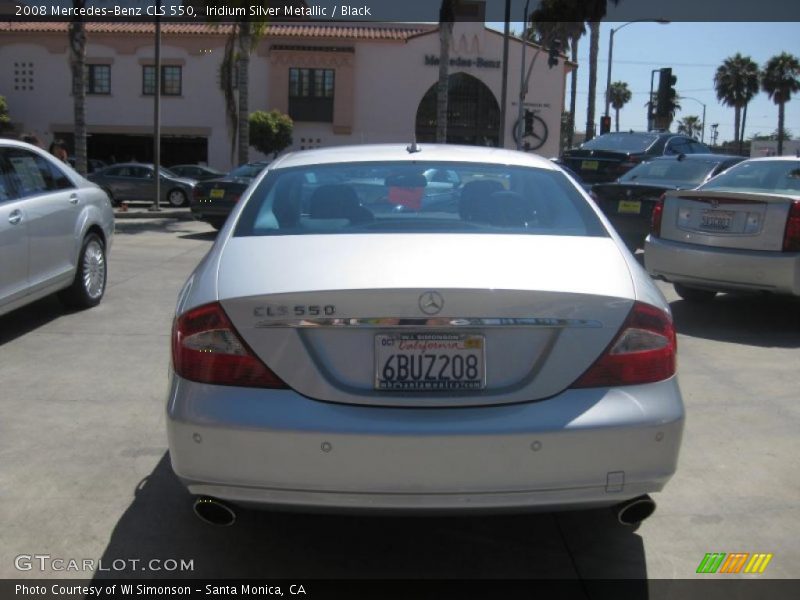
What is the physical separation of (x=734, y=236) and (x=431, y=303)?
5677 mm

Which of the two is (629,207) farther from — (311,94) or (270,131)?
(311,94)

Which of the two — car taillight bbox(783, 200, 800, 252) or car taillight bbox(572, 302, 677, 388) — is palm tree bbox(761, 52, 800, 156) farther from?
car taillight bbox(572, 302, 677, 388)

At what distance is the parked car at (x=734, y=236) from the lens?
7582mm

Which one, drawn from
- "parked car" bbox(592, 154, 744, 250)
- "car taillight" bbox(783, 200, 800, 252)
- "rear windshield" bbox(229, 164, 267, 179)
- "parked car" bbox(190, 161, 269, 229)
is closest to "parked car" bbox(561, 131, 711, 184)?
"parked car" bbox(592, 154, 744, 250)

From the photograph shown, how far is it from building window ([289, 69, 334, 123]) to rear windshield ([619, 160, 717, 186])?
29.9m

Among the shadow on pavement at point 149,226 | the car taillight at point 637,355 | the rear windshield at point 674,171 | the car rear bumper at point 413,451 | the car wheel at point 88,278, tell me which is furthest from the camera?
the shadow on pavement at point 149,226

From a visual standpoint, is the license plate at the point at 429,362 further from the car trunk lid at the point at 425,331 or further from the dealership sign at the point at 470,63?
the dealership sign at the point at 470,63

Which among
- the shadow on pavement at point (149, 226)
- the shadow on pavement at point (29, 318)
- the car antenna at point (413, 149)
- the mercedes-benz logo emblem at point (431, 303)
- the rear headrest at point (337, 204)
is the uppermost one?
the car antenna at point (413, 149)

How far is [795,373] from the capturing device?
21.2ft

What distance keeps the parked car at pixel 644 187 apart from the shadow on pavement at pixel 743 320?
2.56 meters

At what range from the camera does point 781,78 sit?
67000mm

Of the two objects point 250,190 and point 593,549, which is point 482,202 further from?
point 593,549

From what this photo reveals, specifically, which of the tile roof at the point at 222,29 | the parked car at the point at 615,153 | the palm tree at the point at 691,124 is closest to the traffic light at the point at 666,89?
the parked car at the point at 615,153

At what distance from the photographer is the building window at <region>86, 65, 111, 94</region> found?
40812 mm
